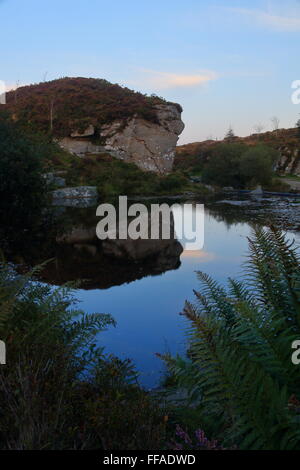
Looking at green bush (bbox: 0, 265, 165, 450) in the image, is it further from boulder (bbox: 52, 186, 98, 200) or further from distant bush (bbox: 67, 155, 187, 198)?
distant bush (bbox: 67, 155, 187, 198)

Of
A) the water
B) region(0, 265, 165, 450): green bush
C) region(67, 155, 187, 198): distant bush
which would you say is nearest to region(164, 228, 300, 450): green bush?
region(0, 265, 165, 450): green bush

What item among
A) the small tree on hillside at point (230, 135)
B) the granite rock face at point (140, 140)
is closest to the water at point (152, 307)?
the granite rock face at point (140, 140)

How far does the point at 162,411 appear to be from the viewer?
109 inches

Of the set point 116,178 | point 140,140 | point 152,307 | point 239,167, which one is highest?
point 140,140

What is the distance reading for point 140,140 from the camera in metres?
50.2

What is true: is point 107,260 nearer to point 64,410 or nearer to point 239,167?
point 64,410

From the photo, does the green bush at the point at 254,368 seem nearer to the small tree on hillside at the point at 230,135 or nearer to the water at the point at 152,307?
the water at the point at 152,307

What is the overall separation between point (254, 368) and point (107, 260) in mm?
11161

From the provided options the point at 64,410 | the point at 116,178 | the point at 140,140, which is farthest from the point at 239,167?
the point at 64,410

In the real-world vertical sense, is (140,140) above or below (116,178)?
above

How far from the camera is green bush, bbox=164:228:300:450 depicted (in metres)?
2.14

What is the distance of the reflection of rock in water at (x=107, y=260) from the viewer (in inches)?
434

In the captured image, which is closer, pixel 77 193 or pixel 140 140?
→ pixel 77 193
